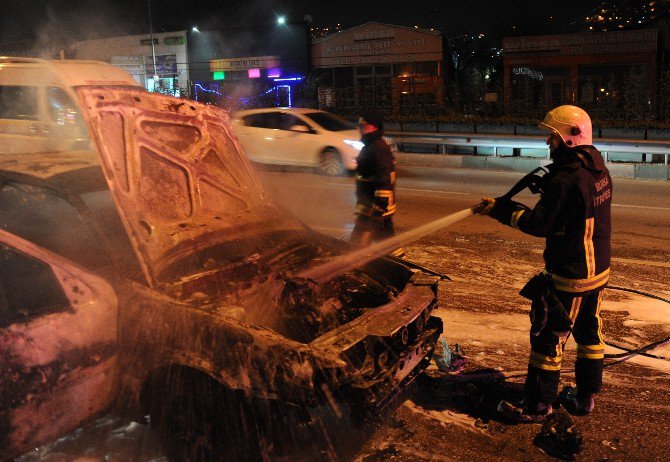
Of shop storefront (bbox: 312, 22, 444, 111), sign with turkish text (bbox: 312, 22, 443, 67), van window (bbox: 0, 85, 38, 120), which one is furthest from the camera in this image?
sign with turkish text (bbox: 312, 22, 443, 67)

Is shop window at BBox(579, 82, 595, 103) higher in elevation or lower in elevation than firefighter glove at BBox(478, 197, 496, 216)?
higher

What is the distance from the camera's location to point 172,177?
410 cm

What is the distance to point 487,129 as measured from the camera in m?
22.3

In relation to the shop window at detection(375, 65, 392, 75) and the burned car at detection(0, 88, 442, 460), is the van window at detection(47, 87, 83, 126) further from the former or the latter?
the shop window at detection(375, 65, 392, 75)

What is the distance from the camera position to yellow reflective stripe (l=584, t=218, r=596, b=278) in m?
3.63

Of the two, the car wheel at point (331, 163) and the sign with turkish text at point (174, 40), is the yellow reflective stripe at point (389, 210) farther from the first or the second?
the sign with turkish text at point (174, 40)

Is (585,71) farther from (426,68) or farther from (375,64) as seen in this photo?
(375,64)

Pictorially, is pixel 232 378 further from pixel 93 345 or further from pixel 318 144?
pixel 318 144

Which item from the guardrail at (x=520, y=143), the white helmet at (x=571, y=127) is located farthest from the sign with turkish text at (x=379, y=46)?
the white helmet at (x=571, y=127)

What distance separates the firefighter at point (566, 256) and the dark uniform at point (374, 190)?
1.85 metres

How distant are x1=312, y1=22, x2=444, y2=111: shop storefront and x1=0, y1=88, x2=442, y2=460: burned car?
23534 millimetres

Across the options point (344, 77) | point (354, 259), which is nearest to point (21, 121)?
point (354, 259)

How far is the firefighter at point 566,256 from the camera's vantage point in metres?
3.60

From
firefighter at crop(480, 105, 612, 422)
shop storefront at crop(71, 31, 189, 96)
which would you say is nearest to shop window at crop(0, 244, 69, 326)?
firefighter at crop(480, 105, 612, 422)
